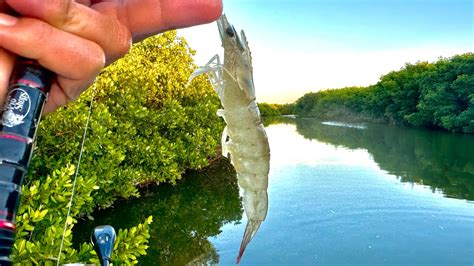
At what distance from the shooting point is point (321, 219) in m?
11.5

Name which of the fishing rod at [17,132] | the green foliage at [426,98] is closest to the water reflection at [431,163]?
the green foliage at [426,98]

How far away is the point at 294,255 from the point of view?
924cm

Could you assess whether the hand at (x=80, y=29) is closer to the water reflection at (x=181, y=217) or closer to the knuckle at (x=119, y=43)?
the knuckle at (x=119, y=43)

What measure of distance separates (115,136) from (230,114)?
9130mm

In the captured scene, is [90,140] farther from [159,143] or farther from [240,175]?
[240,175]

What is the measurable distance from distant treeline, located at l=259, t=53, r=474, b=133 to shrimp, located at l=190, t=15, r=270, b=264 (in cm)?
4069

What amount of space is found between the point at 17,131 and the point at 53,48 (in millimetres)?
194

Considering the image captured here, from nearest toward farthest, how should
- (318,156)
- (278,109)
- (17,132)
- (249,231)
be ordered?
Answer: 1. (17,132)
2. (249,231)
3. (318,156)
4. (278,109)

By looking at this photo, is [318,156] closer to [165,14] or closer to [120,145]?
[120,145]

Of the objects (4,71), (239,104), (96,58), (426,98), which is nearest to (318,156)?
(239,104)

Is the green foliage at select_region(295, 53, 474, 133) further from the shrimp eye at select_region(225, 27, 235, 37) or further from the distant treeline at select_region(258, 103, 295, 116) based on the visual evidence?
the shrimp eye at select_region(225, 27, 235, 37)

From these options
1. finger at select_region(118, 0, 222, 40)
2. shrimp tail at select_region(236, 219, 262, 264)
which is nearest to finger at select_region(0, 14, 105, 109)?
finger at select_region(118, 0, 222, 40)

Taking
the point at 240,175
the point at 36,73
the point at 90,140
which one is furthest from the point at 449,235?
the point at 36,73

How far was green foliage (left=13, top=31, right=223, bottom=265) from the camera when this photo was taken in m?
4.34
